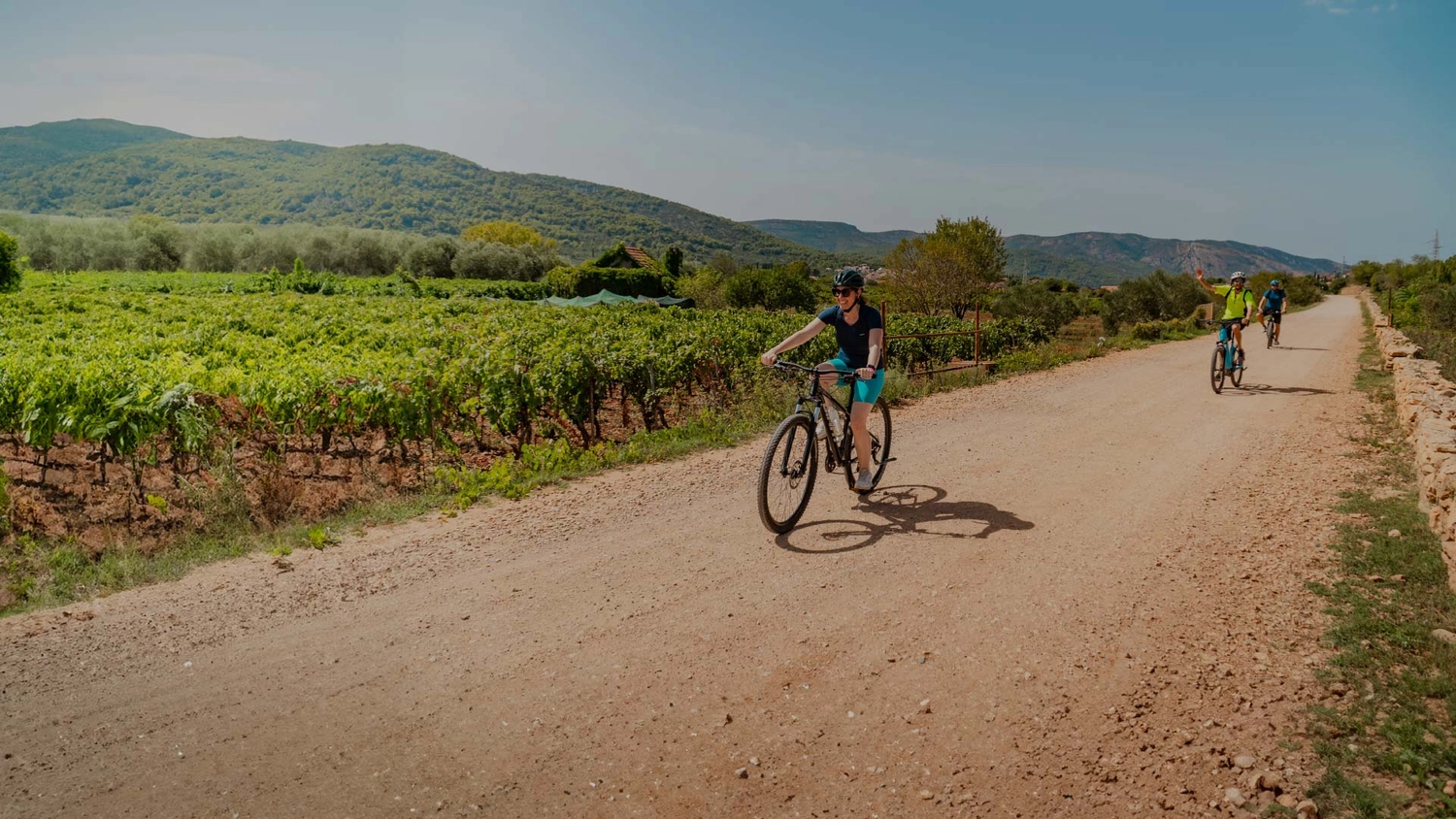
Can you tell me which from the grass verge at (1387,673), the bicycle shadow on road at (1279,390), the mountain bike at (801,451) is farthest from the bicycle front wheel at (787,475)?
the bicycle shadow on road at (1279,390)

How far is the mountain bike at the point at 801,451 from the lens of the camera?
18.3ft

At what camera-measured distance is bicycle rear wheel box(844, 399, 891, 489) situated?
6.45 m

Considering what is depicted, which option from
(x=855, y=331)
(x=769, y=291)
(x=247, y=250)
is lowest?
(x=855, y=331)

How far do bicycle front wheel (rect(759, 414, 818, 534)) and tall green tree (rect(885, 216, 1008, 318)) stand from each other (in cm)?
4552

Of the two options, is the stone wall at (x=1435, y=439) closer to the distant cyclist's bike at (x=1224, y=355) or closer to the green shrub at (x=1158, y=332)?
the distant cyclist's bike at (x=1224, y=355)

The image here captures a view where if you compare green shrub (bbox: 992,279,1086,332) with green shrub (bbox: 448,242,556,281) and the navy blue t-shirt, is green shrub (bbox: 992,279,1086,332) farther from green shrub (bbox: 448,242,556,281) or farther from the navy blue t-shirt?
green shrub (bbox: 448,242,556,281)

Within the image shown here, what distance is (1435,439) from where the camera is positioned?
238 inches

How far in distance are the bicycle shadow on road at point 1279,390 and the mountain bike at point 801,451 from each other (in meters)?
9.96

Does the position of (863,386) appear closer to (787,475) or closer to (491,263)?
(787,475)

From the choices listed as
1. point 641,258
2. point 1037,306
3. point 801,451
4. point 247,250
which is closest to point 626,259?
point 641,258

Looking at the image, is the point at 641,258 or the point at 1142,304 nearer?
the point at 1142,304

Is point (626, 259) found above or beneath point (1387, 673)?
above

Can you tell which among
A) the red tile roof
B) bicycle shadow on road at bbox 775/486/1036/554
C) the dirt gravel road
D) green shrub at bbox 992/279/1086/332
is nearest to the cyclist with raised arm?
the dirt gravel road

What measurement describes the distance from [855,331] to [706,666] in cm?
311
